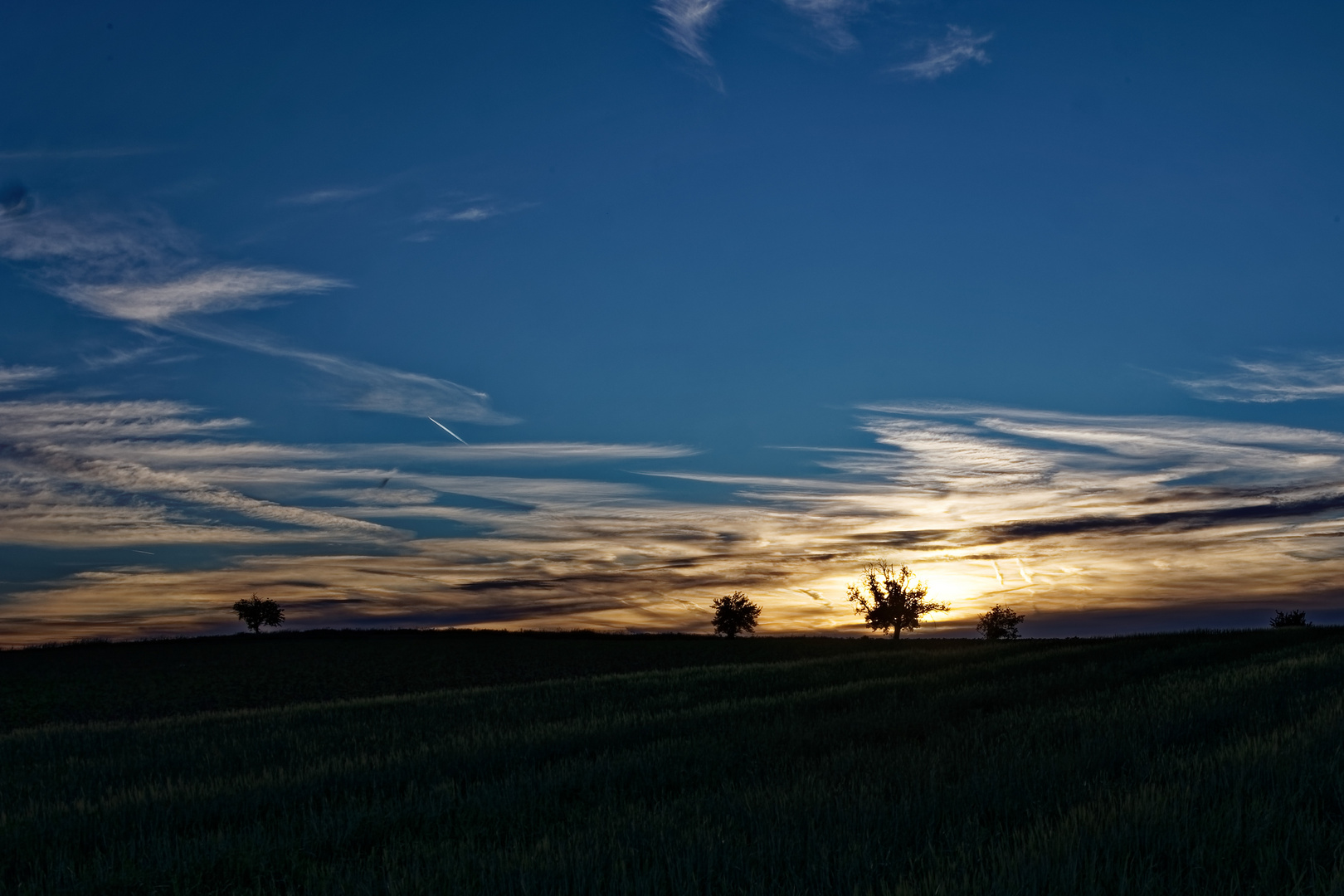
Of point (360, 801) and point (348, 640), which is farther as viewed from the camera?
point (348, 640)

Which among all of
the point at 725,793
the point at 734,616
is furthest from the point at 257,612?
the point at 725,793

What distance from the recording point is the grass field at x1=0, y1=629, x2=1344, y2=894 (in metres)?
6.14

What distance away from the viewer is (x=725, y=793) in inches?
366

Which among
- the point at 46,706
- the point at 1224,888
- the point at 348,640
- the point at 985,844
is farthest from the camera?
the point at 348,640

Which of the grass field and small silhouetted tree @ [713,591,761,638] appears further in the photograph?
small silhouetted tree @ [713,591,761,638]

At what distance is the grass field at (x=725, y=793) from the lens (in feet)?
20.1

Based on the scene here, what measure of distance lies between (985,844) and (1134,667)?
880 inches

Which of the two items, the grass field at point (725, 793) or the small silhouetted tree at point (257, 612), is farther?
the small silhouetted tree at point (257, 612)

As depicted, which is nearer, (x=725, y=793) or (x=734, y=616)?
(x=725, y=793)

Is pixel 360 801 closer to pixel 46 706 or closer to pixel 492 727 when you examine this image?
pixel 492 727

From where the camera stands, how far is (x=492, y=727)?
1714cm

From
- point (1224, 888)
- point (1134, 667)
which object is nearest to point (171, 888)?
point (1224, 888)

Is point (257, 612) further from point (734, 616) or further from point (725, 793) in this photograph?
point (725, 793)

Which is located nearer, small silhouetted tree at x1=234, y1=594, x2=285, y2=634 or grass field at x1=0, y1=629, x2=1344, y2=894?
grass field at x1=0, y1=629, x2=1344, y2=894
